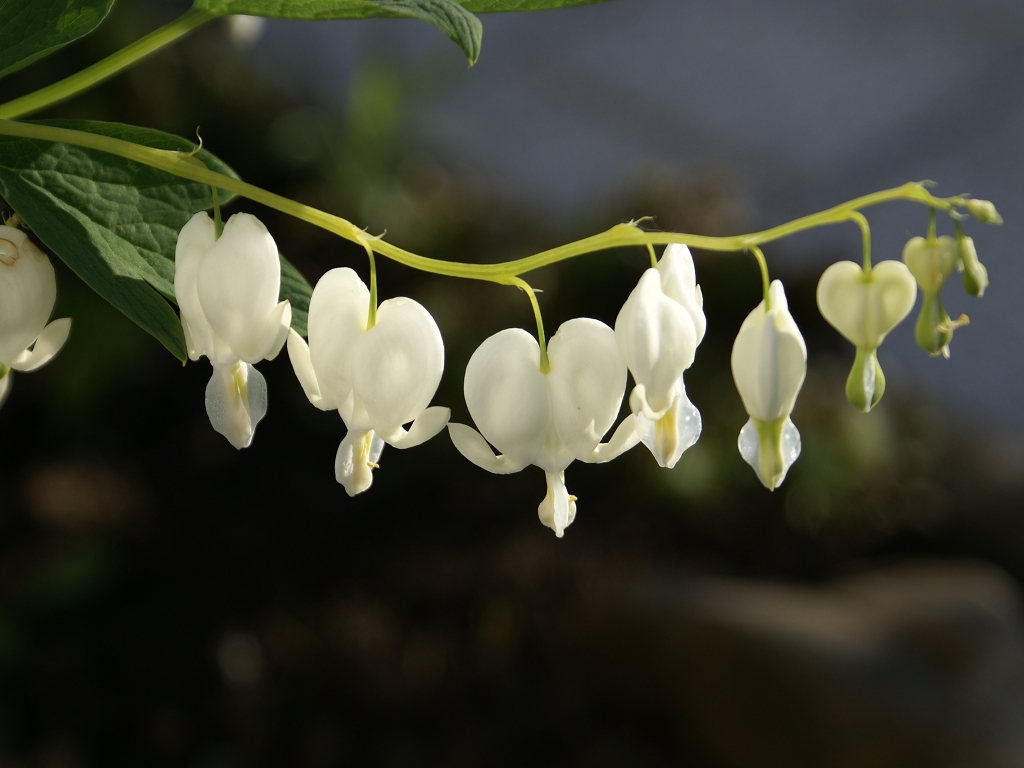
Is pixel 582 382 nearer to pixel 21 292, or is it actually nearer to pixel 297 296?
pixel 297 296

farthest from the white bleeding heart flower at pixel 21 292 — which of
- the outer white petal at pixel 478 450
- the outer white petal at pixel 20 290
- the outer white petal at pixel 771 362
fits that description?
the outer white petal at pixel 771 362

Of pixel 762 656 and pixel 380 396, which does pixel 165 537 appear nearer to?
pixel 762 656

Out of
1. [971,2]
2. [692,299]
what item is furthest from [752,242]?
[971,2]

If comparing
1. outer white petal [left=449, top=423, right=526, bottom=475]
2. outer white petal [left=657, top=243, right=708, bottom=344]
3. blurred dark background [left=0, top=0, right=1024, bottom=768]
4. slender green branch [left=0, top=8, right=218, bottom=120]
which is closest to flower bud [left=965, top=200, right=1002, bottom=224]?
outer white petal [left=657, top=243, right=708, bottom=344]

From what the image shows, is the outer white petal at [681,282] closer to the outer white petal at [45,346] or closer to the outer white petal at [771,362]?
the outer white petal at [771,362]

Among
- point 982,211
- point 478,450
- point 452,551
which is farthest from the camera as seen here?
point 452,551

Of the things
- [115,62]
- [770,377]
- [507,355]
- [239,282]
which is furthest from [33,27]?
[770,377]
